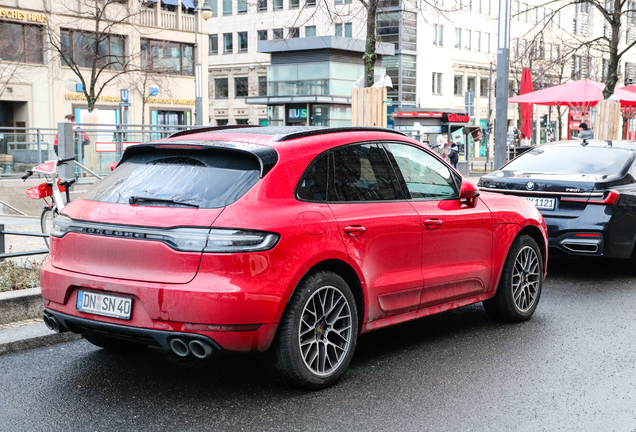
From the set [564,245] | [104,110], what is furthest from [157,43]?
[564,245]

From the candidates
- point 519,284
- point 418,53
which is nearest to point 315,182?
point 519,284

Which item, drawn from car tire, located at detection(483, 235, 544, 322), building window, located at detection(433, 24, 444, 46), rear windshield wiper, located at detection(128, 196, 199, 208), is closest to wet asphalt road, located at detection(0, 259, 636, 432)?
car tire, located at detection(483, 235, 544, 322)

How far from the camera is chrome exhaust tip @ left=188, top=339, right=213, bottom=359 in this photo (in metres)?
4.38

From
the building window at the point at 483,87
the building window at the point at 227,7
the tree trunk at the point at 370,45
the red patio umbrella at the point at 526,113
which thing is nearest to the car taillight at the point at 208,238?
the tree trunk at the point at 370,45

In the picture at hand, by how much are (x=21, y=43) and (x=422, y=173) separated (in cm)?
3810

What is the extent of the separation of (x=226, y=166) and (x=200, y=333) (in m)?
0.99

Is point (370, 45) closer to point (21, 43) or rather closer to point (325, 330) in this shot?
point (325, 330)

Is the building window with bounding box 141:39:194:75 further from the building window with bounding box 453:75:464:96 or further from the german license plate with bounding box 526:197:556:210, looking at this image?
the german license plate with bounding box 526:197:556:210

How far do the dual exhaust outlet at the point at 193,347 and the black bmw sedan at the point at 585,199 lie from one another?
5.54 metres

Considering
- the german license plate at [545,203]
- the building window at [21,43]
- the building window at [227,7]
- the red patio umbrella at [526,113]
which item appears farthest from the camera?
the building window at [227,7]

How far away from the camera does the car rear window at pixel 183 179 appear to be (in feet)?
15.0

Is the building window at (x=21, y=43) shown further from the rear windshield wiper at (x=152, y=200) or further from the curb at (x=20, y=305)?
the rear windshield wiper at (x=152, y=200)

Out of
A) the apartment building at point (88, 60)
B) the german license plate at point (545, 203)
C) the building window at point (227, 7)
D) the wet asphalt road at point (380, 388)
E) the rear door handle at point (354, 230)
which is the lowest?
the wet asphalt road at point (380, 388)

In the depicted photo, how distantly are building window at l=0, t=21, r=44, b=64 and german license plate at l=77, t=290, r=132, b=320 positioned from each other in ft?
123
